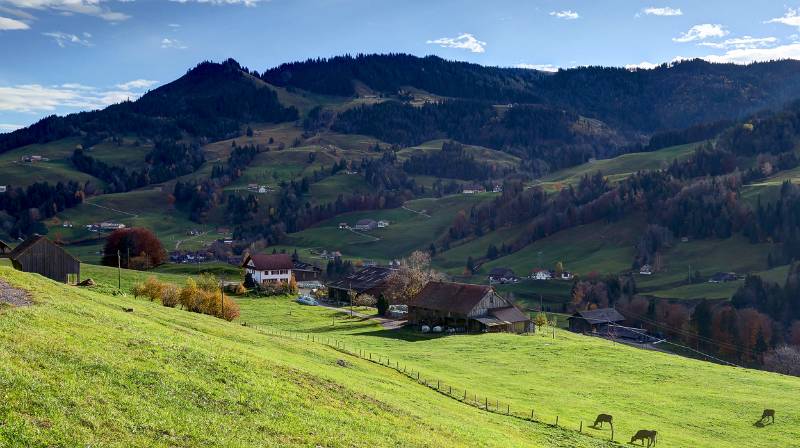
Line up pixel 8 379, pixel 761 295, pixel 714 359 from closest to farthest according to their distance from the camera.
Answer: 1. pixel 8 379
2. pixel 714 359
3. pixel 761 295

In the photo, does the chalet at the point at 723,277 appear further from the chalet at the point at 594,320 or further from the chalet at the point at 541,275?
the chalet at the point at 541,275

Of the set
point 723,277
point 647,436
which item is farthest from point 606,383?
point 723,277

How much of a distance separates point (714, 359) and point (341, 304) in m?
62.7

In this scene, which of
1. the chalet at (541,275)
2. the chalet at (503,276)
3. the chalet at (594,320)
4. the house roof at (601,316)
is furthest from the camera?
the chalet at (503,276)

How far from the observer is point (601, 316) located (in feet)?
443

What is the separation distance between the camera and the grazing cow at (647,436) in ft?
126

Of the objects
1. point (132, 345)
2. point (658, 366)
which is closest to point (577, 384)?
point (658, 366)

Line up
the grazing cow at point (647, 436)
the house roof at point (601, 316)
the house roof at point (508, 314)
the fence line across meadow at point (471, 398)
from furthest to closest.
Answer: the house roof at point (601, 316), the house roof at point (508, 314), the fence line across meadow at point (471, 398), the grazing cow at point (647, 436)

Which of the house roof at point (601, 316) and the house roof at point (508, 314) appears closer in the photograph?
the house roof at point (508, 314)

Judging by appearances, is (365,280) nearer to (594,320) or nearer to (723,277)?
(594,320)

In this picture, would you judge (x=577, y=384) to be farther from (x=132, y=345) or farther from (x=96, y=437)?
(x=96, y=437)

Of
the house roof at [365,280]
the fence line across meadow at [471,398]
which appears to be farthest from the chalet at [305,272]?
the fence line across meadow at [471,398]

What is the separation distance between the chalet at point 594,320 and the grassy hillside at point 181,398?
315 ft

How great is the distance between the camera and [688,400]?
2029 inches
